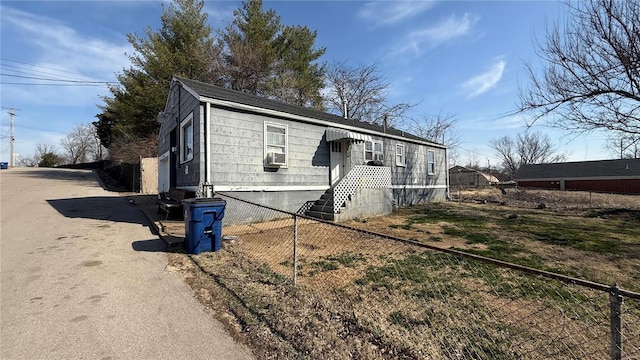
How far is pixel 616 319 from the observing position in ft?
5.63

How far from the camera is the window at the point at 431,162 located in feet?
58.9

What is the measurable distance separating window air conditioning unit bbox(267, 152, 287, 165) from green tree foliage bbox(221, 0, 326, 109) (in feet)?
46.3

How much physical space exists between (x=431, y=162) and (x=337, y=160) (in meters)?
8.53

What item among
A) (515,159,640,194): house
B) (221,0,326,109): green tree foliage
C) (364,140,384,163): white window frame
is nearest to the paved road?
(364,140,384,163): white window frame

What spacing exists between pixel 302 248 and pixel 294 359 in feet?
13.2

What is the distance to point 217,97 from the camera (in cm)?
884

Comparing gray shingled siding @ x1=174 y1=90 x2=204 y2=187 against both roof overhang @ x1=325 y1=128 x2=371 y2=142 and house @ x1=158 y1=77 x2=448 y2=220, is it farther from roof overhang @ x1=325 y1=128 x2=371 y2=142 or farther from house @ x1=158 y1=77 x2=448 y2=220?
roof overhang @ x1=325 y1=128 x2=371 y2=142

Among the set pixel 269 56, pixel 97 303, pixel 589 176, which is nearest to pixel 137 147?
pixel 269 56

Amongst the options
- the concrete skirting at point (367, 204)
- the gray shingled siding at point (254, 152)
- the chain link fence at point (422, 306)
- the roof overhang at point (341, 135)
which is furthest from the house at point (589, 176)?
the chain link fence at point (422, 306)

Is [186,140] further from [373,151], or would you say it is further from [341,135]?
[373,151]

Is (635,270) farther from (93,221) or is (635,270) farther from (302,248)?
(93,221)

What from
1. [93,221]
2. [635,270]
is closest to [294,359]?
[635,270]

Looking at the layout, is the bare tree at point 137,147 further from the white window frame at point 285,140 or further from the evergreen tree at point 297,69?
the white window frame at point 285,140

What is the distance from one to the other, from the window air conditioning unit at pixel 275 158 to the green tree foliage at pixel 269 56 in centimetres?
1412
